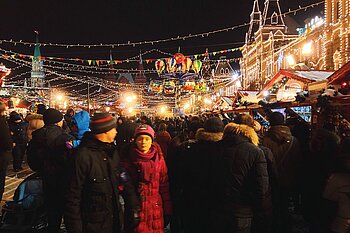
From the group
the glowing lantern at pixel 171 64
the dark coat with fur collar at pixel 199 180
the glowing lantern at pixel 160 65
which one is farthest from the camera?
the glowing lantern at pixel 160 65

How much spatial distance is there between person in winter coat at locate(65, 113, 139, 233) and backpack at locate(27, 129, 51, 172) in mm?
1671

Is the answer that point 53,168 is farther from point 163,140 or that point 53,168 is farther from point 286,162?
point 286,162

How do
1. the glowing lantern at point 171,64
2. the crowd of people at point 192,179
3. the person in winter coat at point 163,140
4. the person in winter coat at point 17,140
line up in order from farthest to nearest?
the glowing lantern at point 171,64, the person in winter coat at point 17,140, the person in winter coat at point 163,140, the crowd of people at point 192,179

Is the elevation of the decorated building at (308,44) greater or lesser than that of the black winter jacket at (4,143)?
greater

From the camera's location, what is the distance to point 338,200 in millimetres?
3027

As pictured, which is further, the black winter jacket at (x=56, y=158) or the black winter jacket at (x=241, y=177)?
the black winter jacket at (x=56, y=158)

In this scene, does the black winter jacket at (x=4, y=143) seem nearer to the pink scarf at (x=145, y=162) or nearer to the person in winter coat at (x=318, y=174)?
the pink scarf at (x=145, y=162)

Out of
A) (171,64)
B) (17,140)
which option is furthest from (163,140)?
(171,64)

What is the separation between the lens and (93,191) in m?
2.99

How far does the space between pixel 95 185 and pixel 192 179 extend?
5.26 feet

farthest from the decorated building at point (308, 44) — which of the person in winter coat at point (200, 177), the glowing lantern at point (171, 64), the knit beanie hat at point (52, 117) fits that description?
the knit beanie hat at point (52, 117)

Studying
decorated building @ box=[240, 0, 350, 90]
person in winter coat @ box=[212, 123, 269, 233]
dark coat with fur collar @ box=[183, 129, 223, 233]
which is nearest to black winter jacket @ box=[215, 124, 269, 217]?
person in winter coat @ box=[212, 123, 269, 233]

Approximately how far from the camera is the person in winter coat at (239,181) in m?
3.20

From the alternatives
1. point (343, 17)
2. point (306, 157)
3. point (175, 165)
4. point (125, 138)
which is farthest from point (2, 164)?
point (343, 17)
